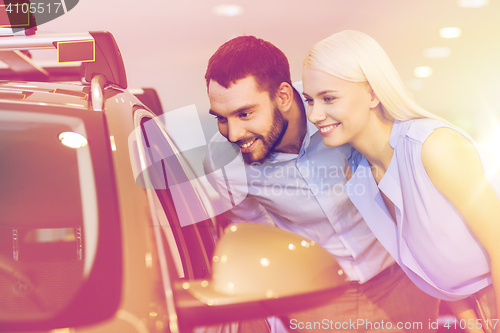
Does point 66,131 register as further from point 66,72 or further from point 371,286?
point 371,286

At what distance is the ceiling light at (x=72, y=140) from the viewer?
675mm

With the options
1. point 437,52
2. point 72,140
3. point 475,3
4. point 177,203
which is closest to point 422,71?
point 437,52

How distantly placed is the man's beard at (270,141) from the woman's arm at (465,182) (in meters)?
0.52

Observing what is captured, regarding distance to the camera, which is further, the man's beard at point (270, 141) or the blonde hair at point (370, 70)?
the man's beard at point (270, 141)

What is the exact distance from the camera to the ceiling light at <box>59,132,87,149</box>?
675mm

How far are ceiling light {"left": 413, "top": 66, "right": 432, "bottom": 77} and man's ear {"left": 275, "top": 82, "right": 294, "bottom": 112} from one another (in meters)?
0.46

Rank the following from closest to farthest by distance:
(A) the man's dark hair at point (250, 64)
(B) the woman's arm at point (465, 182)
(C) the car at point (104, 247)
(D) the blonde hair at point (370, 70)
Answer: (C) the car at point (104, 247) < (B) the woman's arm at point (465, 182) < (D) the blonde hair at point (370, 70) < (A) the man's dark hair at point (250, 64)

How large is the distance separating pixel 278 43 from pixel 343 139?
0.52 m

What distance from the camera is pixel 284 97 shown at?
4.34 feet

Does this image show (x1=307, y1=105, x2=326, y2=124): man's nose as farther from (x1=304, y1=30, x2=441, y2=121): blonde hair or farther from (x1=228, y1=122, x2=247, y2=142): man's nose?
(x1=228, y1=122, x2=247, y2=142): man's nose

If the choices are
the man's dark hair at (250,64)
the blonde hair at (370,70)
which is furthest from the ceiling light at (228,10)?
the blonde hair at (370,70)

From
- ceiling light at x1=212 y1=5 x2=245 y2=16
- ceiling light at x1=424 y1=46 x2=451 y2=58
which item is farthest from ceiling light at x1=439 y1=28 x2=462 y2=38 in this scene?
ceiling light at x1=212 y1=5 x2=245 y2=16

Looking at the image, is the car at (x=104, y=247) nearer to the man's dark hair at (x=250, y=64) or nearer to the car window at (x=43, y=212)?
the car window at (x=43, y=212)

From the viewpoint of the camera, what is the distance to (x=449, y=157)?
92 centimetres
